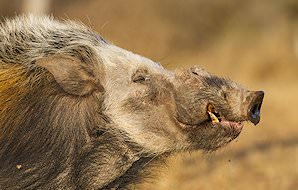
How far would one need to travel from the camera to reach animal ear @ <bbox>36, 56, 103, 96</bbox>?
5.17 metres

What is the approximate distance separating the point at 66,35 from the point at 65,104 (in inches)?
20.2

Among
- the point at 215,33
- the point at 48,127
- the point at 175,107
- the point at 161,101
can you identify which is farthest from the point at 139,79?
the point at 215,33

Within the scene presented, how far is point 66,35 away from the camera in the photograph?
214 inches

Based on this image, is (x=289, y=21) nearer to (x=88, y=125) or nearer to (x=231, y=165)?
(x=231, y=165)

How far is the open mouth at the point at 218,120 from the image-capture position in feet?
16.9

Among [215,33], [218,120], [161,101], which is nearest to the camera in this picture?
[218,120]

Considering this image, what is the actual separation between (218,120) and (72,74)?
0.95m

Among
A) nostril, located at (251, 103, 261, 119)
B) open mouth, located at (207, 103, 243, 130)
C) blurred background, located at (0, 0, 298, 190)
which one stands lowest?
open mouth, located at (207, 103, 243, 130)

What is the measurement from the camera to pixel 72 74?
17.1ft

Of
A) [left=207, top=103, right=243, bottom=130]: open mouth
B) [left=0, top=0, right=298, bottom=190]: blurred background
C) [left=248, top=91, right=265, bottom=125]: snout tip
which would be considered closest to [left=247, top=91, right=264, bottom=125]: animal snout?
[left=248, top=91, right=265, bottom=125]: snout tip

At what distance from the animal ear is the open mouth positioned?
0.70 meters

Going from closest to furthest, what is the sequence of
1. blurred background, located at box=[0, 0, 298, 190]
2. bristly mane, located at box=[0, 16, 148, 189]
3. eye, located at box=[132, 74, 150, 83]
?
bristly mane, located at box=[0, 16, 148, 189] < eye, located at box=[132, 74, 150, 83] < blurred background, located at box=[0, 0, 298, 190]

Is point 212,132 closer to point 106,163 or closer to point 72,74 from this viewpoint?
point 106,163

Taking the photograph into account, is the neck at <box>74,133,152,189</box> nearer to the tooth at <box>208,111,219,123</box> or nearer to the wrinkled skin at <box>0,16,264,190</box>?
the wrinkled skin at <box>0,16,264,190</box>
